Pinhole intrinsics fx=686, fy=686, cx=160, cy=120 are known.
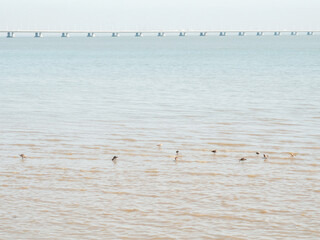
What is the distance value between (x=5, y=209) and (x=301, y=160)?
23.7 ft

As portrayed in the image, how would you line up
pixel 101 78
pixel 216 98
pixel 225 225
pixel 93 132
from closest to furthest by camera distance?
pixel 225 225, pixel 93 132, pixel 216 98, pixel 101 78

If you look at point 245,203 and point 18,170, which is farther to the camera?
point 18,170

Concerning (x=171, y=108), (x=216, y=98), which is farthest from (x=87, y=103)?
(x=216, y=98)

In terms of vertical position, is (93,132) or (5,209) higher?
(93,132)

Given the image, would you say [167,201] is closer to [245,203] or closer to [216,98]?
[245,203]

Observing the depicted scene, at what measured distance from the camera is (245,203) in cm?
1191

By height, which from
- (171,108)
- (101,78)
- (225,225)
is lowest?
(225,225)

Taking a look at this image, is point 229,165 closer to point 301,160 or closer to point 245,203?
point 301,160

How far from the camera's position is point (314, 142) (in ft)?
59.1

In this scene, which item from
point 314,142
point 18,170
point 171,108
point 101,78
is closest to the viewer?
point 18,170

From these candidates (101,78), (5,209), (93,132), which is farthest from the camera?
(101,78)

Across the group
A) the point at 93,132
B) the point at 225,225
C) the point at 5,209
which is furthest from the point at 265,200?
the point at 93,132

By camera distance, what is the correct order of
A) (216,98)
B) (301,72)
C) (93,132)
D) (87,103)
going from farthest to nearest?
1. (301,72)
2. (216,98)
3. (87,103)
4. (93,132)

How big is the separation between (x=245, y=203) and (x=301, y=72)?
40.2 m
